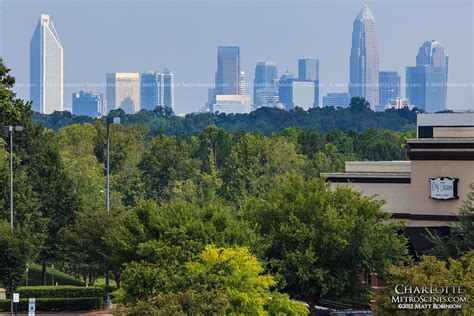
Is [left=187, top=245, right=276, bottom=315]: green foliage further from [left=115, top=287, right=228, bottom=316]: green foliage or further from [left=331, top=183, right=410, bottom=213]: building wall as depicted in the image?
[left=331, top=183, right=410, bottom=213]: building wall

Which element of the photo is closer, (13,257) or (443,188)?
(13,257)

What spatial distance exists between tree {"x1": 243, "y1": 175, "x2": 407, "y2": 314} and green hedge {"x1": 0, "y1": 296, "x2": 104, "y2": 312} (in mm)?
→ 8485

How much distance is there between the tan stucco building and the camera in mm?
64875

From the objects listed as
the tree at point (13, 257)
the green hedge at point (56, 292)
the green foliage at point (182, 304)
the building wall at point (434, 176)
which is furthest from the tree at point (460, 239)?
the tree at point (13, 257)

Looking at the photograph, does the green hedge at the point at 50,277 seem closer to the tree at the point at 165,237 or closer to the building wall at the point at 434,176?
the building wall at the point at 434,176

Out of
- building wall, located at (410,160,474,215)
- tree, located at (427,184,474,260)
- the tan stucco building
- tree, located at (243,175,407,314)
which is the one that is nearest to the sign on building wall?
the tan stucco building

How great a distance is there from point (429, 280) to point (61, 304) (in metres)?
21.5

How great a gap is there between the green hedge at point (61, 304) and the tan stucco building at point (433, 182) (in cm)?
1201

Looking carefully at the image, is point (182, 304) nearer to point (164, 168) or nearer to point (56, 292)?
point (56, 292)

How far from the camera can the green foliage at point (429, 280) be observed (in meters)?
48.8

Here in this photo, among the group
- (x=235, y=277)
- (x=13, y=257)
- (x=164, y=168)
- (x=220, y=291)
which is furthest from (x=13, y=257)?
(x=164, y=168)

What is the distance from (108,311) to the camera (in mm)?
65812

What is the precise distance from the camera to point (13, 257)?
6269 centimetres

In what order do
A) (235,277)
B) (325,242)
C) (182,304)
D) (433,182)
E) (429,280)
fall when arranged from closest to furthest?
(182,304)
(429,280)
(235,277)
(325,242)
(433,182)
